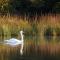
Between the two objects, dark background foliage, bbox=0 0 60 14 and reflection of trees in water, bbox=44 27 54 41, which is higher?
dark background foliage, bbox=0 0 60 14

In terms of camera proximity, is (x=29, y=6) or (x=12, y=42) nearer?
(x=12, y=42)

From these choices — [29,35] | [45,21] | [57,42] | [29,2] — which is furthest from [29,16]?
[57,42]

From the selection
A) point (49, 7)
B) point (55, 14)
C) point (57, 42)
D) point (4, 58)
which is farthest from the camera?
point (49, 7)

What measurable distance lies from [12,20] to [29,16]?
19.4 ft

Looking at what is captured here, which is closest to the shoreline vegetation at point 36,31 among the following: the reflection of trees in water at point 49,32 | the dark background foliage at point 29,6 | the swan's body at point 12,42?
the reflection of trees in water at point 49,32

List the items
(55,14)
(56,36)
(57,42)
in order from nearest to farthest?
(57,42), (56,36), (55,14)

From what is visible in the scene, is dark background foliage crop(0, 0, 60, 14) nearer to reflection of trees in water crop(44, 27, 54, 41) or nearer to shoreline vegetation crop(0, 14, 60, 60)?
shoreline vegetation crop(0, 14, 60, 60)

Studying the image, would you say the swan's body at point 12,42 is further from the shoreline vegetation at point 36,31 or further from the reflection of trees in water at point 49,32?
the reflection of trees in water at point 49,32

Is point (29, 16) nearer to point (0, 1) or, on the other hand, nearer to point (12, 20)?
point (0, 1)

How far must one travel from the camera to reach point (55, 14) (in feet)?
97.8

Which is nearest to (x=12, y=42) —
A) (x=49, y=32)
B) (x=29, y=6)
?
(x=49, y=32)

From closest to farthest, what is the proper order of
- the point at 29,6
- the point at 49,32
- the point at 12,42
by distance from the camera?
the point at 12,42
the point at 49,32
the point at 29,6

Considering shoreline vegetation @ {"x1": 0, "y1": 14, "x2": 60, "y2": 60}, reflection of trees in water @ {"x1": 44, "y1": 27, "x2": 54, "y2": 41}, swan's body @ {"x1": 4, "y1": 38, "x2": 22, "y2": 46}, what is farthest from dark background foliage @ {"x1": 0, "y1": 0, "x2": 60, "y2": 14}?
swan's body @ {"x1": 4, "y1": 38, "x2": 22, "y2": 46}

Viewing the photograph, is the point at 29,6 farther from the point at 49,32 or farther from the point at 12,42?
the point at 12,42
